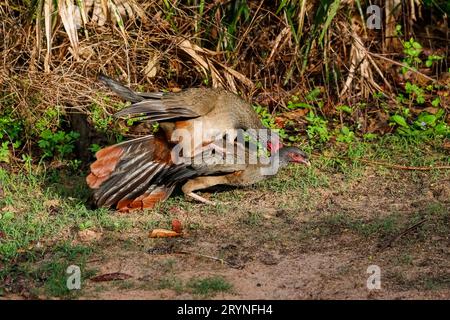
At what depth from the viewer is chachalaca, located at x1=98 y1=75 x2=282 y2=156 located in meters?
6.01

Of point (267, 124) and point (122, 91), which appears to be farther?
point (267, 124)

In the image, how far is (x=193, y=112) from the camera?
6.16m

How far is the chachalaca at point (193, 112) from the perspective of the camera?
19.7ft

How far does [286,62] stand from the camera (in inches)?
308

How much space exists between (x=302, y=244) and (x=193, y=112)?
1.37 m

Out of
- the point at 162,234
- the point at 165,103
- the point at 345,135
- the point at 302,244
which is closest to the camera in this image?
the point at 302,244

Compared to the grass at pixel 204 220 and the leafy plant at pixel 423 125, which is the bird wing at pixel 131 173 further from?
Answer: the leafy plant at pixel 423 125

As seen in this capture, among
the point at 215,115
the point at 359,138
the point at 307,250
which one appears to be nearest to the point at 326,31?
the point at 359,138

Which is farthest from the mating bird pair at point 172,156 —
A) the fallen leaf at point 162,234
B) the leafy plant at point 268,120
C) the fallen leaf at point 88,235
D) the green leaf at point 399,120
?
the green leaf at point 399,120

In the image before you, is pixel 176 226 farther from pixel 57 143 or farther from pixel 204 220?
pixel 57 143

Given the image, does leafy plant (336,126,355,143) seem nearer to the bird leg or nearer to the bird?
the bird

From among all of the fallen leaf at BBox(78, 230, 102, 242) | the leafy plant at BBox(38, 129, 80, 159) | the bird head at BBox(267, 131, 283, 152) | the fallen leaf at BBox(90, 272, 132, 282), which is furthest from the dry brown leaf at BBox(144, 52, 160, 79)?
the fallen leaf at BBox(90, 272, 132, 282)

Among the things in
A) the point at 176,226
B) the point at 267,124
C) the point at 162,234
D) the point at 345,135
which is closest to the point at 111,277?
the point at 162,234

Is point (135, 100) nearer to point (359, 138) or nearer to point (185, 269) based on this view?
A: point (185, 269)
